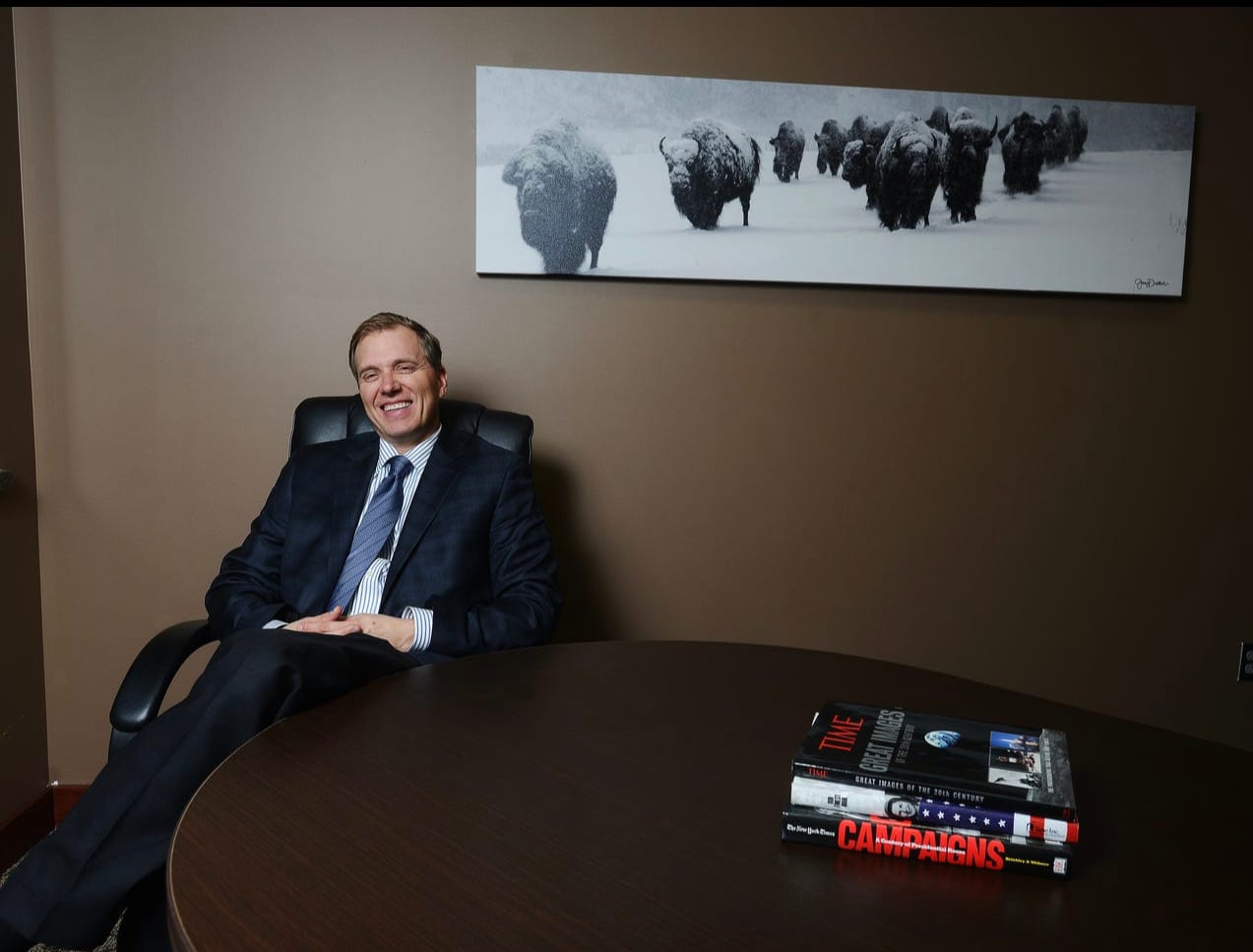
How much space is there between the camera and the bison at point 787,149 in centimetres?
281

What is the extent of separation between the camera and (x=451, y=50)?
271cm

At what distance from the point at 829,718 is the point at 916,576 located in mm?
1834

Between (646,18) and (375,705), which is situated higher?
(646,18)

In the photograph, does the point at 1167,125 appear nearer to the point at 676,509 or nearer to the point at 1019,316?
the point at 1019,316

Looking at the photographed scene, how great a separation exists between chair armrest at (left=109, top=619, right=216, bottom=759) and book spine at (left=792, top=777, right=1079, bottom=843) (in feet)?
3.54

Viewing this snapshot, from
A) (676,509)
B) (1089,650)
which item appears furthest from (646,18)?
(1089,650)

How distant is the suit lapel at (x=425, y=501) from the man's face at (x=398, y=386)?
78 millimetres

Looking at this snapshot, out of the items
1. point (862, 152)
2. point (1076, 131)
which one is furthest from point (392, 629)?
point (1076, 131)

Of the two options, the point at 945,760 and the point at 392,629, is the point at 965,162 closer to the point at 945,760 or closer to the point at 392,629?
the point at 392,629

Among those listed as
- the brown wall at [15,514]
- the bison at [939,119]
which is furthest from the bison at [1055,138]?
the brown wall at [15,514]

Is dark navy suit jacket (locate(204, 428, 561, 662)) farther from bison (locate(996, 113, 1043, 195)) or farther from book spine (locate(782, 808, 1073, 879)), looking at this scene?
bison (locate(996, 113, 1043, 195))

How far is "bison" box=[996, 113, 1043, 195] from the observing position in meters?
2.86

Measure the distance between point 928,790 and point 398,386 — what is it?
1560 millimetres

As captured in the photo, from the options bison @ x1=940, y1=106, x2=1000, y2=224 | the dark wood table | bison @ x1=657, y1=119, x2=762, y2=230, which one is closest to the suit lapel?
the dark wood table
